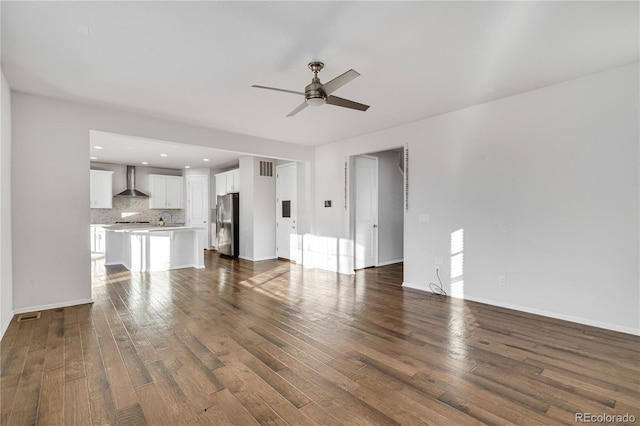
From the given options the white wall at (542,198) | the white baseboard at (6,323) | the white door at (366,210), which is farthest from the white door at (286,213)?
the white baseboard at (6,323)

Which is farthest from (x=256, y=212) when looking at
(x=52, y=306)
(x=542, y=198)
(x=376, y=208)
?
(x=542, y=198)

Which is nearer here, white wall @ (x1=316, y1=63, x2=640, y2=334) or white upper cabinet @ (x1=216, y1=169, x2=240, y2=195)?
white wall @ (x1=316, y1=63, x2=640, y2=334)

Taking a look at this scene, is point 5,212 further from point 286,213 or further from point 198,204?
point 198,204

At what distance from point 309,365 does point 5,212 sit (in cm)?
363

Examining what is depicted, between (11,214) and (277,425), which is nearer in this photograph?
(277,425)

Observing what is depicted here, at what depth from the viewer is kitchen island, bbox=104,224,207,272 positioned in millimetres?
6270

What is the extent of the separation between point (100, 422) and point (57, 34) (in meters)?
2.91

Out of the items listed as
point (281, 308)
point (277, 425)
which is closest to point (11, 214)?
point (281, 308)

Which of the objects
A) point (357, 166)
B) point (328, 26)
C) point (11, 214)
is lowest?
point (11, 214)

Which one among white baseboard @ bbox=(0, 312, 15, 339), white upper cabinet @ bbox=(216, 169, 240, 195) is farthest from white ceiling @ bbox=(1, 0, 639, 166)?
white upper cabinet @ bbox=(216, 169, 240, 195)

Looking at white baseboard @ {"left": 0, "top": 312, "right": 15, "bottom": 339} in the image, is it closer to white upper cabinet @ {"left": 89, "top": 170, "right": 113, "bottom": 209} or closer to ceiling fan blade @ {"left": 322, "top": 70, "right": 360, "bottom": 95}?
ceiling fan blade @ {"left": 322, "top": 70, "right": 360, "bottom": 95}

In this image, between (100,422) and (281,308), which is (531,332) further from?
Result: (100,422)

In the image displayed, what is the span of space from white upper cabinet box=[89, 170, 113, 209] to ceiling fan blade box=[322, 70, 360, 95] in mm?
8241

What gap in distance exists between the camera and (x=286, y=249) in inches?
302
